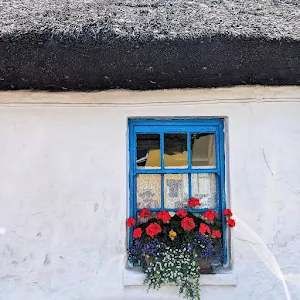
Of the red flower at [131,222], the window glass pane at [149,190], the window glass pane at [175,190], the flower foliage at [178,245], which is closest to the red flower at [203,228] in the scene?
the flower foliage at [178,245]

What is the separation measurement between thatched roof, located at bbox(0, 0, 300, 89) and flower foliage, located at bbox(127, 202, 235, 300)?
3.31 ft

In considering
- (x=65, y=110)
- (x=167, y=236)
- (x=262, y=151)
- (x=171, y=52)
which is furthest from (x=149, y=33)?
(x=167, y=236)

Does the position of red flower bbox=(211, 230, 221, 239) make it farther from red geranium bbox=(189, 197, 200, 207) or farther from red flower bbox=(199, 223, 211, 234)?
red geranium bbox=(189, 197, 200, 207)

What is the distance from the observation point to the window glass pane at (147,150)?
3627 millimetres

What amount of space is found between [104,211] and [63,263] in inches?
19.3

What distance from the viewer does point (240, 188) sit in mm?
3465

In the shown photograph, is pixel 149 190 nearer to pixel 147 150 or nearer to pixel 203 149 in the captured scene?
pixel 147 150

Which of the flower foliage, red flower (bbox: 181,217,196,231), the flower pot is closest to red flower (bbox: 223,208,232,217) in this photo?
the flower foliage

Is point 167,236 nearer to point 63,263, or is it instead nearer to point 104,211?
point 104,211

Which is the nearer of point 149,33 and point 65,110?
point 149,33

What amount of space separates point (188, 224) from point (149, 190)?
1.42ft

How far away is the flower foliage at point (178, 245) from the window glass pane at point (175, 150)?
1.06 ft

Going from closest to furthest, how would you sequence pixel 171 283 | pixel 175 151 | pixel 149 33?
pixel 149 33 < pixel 171 283 < pixel 175 151

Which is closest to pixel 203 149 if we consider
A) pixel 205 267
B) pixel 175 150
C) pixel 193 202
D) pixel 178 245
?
pixel 175 150
